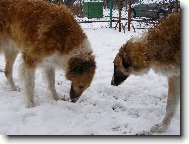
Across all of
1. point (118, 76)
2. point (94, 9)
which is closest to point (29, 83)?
point (118, 76)

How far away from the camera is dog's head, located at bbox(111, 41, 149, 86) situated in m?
4.75

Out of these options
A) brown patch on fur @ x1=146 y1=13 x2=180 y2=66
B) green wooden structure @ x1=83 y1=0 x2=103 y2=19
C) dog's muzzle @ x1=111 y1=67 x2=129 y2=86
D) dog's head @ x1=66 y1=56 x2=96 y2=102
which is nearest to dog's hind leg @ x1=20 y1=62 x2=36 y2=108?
dog's head @ x1=66 y1=56 x2=96 y2=102

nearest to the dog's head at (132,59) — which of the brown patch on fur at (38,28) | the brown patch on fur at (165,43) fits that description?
the brown patch on fur at (165,43)

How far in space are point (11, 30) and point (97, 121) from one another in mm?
2155

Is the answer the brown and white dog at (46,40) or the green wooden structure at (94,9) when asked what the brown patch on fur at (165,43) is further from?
the green wooden structure at (94,9)

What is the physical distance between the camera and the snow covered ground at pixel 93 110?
192 inches

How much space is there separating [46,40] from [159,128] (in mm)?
2134

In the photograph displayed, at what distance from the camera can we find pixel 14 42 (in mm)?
5863

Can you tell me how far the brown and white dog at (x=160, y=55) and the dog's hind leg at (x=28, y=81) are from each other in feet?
4.98

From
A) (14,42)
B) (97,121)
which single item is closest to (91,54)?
(97,121)

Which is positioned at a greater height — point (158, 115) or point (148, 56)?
point (148, 56)

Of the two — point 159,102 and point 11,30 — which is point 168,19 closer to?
point 159,102

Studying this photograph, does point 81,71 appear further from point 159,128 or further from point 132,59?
point 159,128

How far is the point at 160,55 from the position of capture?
4.60 metres
